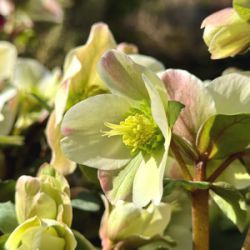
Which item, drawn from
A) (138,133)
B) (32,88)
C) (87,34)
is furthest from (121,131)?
(87,34)

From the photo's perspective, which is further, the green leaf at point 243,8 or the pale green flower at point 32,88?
the pale green flower at point 32,88

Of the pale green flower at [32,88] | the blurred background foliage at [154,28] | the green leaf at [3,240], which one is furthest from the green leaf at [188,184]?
the blurred background foliage at [154,28]

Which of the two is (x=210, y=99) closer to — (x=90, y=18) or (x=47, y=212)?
(x=47, y=212)

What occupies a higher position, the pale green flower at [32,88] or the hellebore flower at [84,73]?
the hellebore flower at [84,73]

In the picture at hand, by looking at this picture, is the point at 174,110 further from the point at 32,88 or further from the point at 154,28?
the point at 154,28

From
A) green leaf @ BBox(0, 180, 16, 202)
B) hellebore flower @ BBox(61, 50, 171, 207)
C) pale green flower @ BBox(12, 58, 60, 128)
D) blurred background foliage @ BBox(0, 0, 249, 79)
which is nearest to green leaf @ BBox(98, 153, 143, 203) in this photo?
hellebore flower @ BBox(61, 50, 171, 207)

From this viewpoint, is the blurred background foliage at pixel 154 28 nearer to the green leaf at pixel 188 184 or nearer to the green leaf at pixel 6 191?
the green leaf at pixel 6 191
